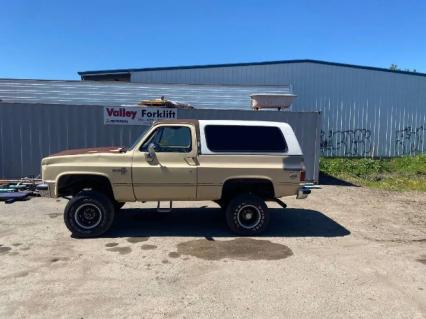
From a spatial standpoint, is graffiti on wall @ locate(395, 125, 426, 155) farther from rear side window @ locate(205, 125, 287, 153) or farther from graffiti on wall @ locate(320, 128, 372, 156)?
rear side window @ locate(205, 125, 287, 153)

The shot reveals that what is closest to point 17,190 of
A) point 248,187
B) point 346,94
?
point 248,187

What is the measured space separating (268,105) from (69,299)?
9087 mm

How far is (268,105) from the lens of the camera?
11984mm

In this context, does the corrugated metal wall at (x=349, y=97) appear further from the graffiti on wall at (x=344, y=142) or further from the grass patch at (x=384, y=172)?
the grass patch at (x=384, y=172)

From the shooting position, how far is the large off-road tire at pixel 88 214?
6.48m

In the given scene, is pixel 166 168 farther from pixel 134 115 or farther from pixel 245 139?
pixel 134 115

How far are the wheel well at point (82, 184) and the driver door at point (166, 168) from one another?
0.58 metres

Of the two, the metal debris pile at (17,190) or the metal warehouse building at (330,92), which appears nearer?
the metal debris pile at (17,190)

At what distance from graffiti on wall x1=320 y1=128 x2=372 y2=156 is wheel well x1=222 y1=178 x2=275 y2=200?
14.3 m

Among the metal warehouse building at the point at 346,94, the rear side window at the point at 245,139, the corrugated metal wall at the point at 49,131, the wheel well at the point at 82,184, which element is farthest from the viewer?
the metal warehouse building at the point at 346,94

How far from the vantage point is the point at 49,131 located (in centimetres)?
1137

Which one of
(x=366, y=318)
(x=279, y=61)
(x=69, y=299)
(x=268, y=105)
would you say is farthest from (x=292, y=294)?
(x=279, y=61)

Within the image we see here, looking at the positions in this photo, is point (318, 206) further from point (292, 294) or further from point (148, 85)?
point (148, 85)

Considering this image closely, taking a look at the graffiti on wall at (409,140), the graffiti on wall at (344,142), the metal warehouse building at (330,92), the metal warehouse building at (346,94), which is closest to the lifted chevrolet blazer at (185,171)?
the metal warehouse building at (330,92)
